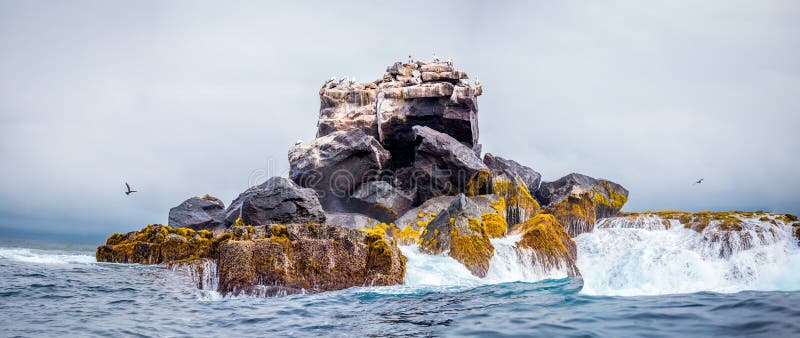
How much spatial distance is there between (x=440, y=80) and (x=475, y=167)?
11775 mm

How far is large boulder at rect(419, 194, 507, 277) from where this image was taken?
21609mm

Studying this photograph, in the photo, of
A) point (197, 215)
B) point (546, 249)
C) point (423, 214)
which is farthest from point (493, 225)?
point (197, 215)

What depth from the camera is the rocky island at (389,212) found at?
633 inches

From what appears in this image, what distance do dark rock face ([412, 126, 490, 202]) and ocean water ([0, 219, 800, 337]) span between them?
58.2ft

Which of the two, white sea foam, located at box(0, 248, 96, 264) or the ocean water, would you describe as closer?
the ocean water

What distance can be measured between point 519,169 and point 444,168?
7.23 meters

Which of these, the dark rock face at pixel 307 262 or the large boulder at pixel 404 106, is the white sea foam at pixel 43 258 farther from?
the large boulder at pixel 404 106

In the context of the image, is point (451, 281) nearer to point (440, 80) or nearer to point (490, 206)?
point (490, 206)

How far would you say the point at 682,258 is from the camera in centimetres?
1438

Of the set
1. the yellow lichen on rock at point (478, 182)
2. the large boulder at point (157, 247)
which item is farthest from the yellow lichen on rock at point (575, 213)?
the large boulder at point (157, 247)

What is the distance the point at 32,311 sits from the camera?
10555 millimetres

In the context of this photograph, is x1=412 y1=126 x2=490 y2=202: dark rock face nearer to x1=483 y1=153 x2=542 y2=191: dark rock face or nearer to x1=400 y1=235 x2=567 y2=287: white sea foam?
x1=483 y1=153 x2=542 y2=191: dark rock face

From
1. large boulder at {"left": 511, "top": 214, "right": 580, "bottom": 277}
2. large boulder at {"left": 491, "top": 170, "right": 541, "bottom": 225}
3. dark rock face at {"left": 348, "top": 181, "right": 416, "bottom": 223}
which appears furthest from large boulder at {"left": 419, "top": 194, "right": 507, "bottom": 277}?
dark rock face at {"left": 348, "top": 181, "right": 416, "bottom": 223}

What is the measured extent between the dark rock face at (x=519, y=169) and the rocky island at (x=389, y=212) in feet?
0.56
